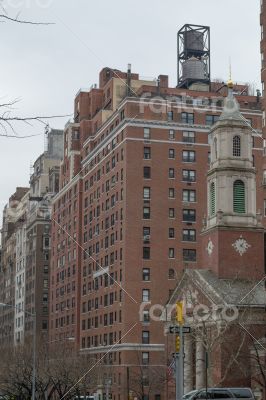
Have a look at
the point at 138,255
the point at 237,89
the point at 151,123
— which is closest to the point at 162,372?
the point at 138,255

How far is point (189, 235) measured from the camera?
105188 mm

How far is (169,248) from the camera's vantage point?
340ft

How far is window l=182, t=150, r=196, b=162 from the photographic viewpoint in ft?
352

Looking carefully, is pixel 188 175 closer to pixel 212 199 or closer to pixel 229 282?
pixel 212 199

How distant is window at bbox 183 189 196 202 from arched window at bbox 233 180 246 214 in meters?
27.1

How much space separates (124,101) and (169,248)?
66.7ft

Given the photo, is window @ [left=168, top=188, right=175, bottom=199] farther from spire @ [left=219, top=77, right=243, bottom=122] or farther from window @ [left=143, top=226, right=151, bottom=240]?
spire @ [left=219, top=77, right=243, bottom=122]

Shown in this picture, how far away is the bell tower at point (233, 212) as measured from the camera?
7706 cm

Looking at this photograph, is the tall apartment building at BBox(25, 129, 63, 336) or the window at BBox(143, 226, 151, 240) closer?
the window at BBox(143, 226, 151, 240)

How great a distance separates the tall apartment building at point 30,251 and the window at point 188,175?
42798 millimetres

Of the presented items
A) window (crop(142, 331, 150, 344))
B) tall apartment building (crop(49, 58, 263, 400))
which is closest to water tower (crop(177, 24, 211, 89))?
tall apartment building (crop(49, 58, 263, 400))

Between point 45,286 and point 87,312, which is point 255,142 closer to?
point 87,312
